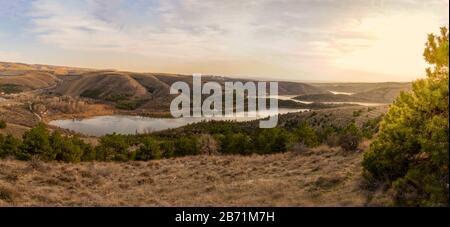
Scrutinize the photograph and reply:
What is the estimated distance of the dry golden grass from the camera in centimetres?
1488

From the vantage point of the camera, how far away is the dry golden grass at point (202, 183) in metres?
14.9

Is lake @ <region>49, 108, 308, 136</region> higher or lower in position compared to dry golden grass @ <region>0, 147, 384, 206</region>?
lower

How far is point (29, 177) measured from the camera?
66.8 feet

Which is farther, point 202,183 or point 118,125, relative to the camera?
point 118,125

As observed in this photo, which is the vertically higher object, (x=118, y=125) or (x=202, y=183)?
(x=202, y=183)

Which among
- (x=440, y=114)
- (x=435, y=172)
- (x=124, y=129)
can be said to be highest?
(x=440, y=114)

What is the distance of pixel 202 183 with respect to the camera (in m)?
19.8

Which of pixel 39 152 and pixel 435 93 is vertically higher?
pixel 435 93

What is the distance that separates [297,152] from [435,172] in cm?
1500

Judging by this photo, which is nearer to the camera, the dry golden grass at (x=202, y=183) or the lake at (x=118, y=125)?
the dry golden grass at (x=202, y=183)

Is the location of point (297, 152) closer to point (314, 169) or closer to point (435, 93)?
point (314, 169)

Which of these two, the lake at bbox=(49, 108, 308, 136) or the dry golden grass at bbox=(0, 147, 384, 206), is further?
the lake at bbox=(49, 108, 308, 136)

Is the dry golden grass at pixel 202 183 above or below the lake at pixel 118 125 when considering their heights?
above
